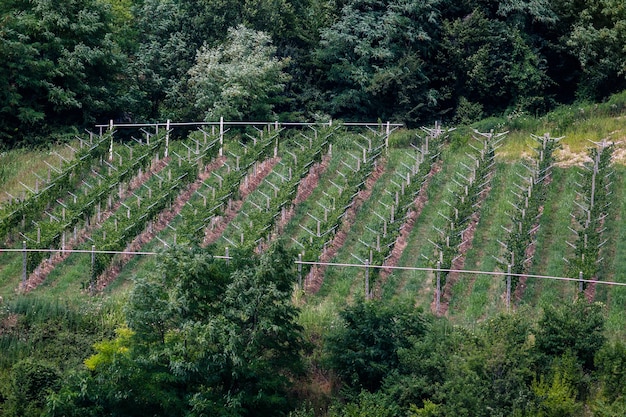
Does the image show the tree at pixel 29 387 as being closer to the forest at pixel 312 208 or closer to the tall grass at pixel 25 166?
the forest at pixel 312 208

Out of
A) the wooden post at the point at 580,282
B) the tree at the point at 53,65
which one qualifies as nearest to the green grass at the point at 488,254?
the wooden post at the point at 580,282

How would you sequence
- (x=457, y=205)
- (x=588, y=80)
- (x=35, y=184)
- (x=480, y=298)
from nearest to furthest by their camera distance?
→ 1. (x=480, y=298)
2. (x=457, y=205)
3. (x=35, y=184)
4. (x=588, y=80)

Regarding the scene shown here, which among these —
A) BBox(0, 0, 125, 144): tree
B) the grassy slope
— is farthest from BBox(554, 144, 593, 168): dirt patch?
BBox(0, 0, 125, 144): tree

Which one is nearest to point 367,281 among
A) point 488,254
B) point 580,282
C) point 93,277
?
point 488,254

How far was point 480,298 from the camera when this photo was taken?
119ft

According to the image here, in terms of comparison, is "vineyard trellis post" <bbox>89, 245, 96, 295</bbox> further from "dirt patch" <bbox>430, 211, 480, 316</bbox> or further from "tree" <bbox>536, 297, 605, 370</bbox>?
"tree" <bbox>536, 297, 605, 370</bbox>

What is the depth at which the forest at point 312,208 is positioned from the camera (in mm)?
31219

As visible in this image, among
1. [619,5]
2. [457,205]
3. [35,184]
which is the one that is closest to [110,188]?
[35,184]

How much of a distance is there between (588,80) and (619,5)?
10.1 ft

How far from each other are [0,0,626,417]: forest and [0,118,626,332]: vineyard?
0.10 meters

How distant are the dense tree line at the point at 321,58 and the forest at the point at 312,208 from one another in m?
0.11

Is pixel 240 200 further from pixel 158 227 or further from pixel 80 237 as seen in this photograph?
pixel 80 237

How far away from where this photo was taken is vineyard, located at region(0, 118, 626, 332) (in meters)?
37.0

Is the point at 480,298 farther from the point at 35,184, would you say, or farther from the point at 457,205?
the point at 35,184
